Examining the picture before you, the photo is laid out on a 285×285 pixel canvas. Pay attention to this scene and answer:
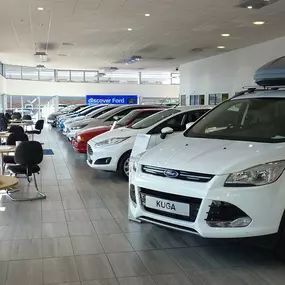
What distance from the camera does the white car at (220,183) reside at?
3371 millimetres

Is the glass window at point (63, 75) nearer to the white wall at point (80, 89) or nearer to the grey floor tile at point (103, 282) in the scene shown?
the white wall at point (80, 89)

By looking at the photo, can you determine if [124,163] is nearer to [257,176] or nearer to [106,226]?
[106,226]

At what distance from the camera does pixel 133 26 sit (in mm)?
10648

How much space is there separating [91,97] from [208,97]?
10572mm

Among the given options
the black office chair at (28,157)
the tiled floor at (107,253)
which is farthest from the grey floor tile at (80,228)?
the black office chair at (28,157)

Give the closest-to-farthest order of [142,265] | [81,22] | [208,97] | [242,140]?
[142,265], [242,140], [81,22], [208,97]

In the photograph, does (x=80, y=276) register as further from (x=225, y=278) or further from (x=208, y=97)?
(x=208, y=97)

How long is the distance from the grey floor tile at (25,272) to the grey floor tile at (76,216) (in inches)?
51.7

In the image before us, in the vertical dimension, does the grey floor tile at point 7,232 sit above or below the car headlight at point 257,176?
below

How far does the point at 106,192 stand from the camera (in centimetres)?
648

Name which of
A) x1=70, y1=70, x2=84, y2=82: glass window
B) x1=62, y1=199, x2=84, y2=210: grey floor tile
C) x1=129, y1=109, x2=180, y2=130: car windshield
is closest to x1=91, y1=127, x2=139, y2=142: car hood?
x1=129, y1=109, x2=180, y2=130: car windshield

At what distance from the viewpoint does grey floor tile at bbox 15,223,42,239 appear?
434cm

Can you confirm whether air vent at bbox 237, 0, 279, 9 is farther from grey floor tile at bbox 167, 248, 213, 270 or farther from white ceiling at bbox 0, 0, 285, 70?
grey floor tile at bbox 167, 248, 213, 270

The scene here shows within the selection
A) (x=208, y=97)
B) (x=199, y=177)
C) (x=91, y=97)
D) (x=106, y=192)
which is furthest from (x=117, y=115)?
(x=91, y=97)
